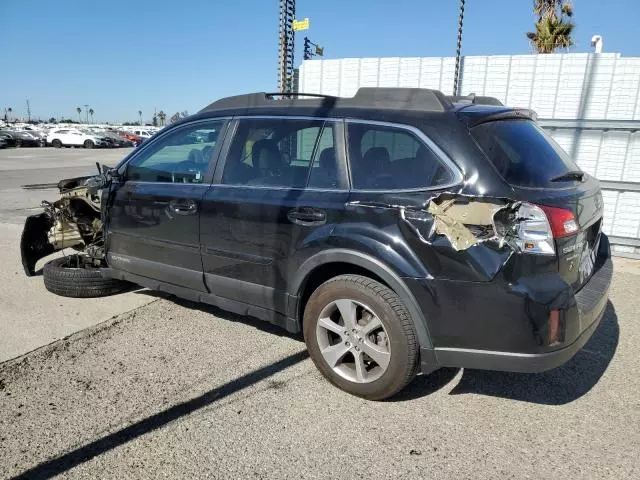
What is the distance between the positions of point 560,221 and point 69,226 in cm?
455

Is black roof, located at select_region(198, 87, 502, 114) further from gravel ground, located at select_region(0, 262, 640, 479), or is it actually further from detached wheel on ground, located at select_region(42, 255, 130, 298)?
detached wheel on ground, located at select_region(42, 255, 130, 298)

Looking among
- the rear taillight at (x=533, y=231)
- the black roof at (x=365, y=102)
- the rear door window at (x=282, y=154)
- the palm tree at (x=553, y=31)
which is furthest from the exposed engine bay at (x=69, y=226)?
the palm tree at (x=553, y=31)

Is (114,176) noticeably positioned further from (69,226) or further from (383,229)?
(383,229)

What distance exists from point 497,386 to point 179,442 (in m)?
1.99

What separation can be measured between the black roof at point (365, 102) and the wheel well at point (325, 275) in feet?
3.23

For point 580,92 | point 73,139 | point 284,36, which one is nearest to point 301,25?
point 284,36

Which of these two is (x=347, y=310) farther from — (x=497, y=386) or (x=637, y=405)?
(x=637, y=405)

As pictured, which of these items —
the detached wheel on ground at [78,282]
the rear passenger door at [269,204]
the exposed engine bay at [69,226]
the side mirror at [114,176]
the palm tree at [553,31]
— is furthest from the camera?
the palm tree at [553,31]

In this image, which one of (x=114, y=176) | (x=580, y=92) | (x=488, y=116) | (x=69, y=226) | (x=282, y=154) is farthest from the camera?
(x=580, y=92)

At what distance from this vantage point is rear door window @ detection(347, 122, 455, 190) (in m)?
2.76

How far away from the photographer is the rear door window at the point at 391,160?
9.04 ft

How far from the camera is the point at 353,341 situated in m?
3.00

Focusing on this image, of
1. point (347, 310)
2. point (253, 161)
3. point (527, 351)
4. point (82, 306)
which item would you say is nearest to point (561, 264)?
point (527, 351)

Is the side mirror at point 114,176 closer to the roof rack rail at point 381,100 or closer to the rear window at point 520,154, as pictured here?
the roof rack rail at point 381,100
